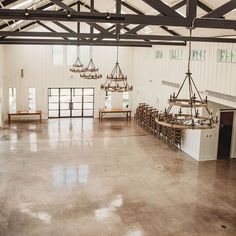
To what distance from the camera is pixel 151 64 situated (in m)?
18.2

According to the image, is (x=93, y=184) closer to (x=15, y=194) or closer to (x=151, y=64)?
(x=15, y=194)

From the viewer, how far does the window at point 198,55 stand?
12750 millimetres

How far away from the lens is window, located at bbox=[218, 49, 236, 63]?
10.9 m

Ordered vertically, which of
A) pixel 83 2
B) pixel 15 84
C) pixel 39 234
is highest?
pixel 83 2

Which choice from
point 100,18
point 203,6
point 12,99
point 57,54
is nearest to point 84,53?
point 57,54

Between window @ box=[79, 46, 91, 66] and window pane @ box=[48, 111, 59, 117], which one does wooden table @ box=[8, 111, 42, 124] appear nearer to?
window pane @ box=[48, 111, 59, 117]

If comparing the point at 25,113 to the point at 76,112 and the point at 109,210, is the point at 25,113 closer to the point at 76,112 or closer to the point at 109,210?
the point at 76,112

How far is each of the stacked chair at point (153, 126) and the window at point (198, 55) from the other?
3086mm

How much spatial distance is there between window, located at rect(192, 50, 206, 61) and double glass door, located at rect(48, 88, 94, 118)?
839cm

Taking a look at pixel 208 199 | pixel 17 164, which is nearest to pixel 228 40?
pixel 208 199

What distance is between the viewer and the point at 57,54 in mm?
19469

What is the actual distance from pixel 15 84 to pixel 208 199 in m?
13.4

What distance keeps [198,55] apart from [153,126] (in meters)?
4.95

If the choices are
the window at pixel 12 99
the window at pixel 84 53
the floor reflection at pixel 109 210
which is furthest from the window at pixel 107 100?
the floor reflection at pixel 109 210
